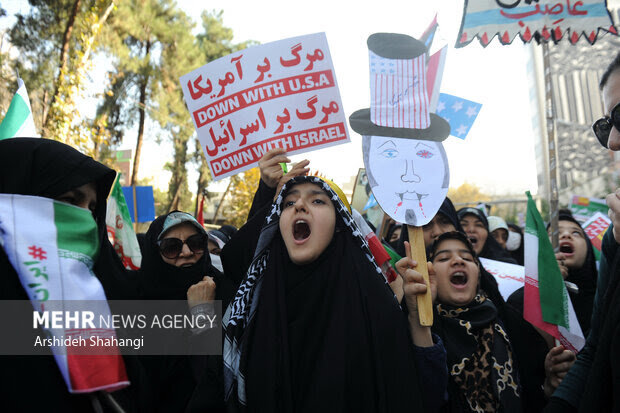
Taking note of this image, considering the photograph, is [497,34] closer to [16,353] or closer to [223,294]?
[223,294]

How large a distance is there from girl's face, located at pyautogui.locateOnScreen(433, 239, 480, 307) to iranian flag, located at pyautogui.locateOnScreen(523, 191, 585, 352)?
12.8 inches

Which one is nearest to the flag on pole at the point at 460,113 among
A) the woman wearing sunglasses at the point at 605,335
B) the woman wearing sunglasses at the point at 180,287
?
the woman wearing sunglasses at the point at 605,335

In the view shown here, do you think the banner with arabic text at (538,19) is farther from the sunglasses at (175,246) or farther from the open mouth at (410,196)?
the sunglasses at (175,246)

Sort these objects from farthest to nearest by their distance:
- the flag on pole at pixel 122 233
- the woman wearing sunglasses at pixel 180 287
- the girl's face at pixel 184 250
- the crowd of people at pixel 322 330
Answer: the flag on pole at pixel 122 233 < the girl's face at pixel 184 250 < the woman wearing sunglasses at pixel 180 287 < the crowd of people at pixel 322 330

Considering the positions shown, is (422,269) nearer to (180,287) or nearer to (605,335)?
(605,335)

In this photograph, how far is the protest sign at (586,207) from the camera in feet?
16.3

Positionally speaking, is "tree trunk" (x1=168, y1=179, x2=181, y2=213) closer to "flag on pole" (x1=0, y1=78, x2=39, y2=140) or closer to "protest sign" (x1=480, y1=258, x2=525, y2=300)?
"flag on pole" (x1=0, y1=78, x2=39, y2=140)

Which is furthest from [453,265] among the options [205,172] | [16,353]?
[205,172]

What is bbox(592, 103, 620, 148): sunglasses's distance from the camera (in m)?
1.45

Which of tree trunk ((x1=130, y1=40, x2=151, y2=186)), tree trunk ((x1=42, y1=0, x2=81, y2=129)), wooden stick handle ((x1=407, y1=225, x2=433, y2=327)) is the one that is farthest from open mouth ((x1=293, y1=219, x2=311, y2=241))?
tree trunk ((x1=130, y1=40, x2=151, y2=186))

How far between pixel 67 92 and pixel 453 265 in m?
5.55

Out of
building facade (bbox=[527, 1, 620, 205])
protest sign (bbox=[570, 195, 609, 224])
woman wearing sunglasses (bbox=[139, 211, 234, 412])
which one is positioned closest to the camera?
woman wearing sunglasses (bbox=[139, 211, 234, 412])

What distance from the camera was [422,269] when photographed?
182 cm

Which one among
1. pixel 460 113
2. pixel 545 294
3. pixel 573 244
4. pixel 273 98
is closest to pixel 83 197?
pixel 273 98
